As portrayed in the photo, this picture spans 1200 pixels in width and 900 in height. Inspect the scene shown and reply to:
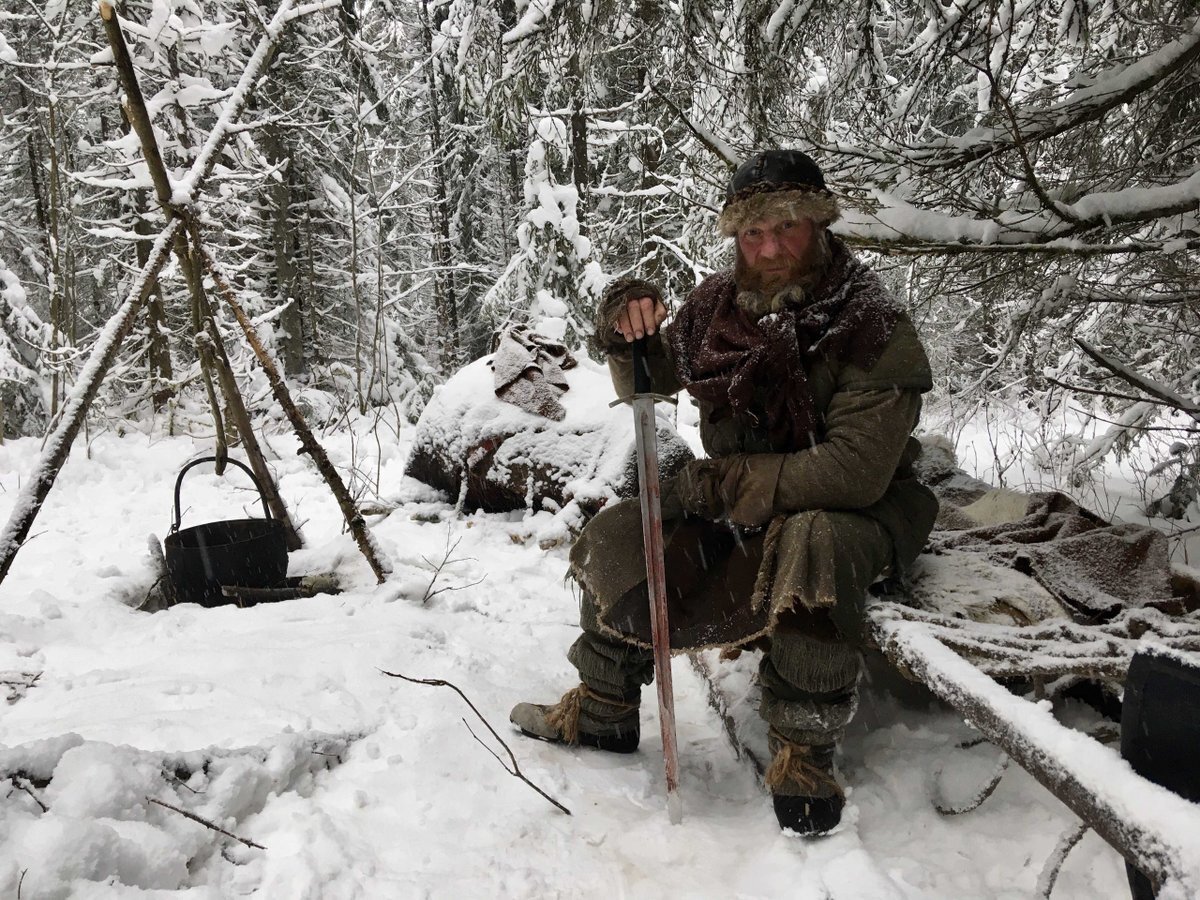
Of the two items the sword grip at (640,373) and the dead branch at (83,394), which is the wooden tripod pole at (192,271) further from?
the sword grip at (640,373)

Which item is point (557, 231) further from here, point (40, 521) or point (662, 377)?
point (662, 377)

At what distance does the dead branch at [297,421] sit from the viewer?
356cm

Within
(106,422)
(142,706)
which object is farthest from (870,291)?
(106,422)

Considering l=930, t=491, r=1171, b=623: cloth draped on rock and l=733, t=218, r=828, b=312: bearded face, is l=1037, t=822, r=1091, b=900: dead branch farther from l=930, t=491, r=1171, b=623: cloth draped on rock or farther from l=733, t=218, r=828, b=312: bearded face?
l=733, t=218, r=828, b=312: bearded face

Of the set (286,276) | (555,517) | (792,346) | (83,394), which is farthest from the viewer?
(286,276)

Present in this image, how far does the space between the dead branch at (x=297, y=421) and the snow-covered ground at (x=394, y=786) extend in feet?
1.56

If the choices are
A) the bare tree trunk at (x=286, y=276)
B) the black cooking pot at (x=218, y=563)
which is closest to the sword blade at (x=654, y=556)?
the black cooking pot at (x=218, y=563)

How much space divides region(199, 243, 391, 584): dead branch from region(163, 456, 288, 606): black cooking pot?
1.26 ft

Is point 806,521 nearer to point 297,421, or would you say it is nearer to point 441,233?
point 297,421

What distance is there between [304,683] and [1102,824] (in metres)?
2.38

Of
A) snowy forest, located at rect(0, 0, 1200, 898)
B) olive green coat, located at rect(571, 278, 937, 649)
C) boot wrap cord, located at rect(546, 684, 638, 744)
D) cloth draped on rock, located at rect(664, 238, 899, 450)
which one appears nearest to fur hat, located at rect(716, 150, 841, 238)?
cloth draped on rock, located at rect(664, 238, 899, 450)

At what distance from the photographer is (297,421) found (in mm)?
3715

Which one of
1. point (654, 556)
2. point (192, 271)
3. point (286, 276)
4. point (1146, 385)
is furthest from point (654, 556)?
point (286, 276)

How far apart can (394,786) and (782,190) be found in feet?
7.18
